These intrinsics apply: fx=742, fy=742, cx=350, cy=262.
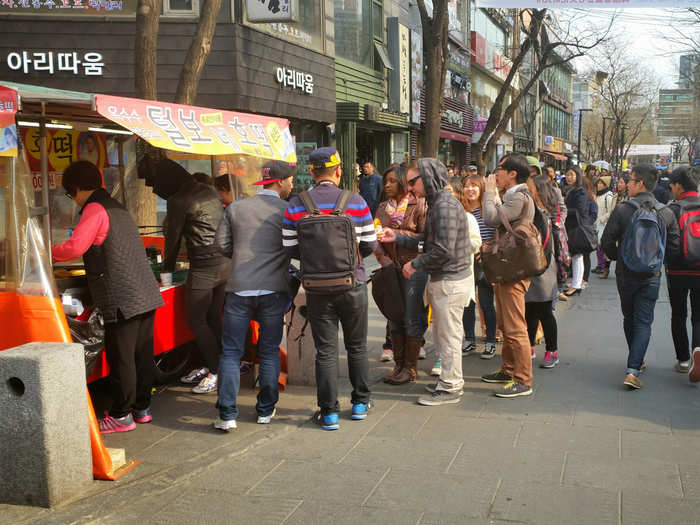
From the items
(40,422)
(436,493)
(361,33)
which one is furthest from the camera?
(361,33)

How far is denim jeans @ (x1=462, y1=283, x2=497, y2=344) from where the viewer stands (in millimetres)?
7520

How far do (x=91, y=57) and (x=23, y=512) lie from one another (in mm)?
11905

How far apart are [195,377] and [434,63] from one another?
9.28 meters

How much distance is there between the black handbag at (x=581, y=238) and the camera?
35.9 feet

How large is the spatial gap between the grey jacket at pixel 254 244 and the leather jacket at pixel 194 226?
0.75 metres

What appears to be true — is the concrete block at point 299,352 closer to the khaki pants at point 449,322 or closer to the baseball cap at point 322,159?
the khaki pants at point 449,322

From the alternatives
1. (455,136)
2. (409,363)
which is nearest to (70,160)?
(409,363)

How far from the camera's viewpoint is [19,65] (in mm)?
13938

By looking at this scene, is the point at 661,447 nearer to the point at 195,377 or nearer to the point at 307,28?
the point at 195,377

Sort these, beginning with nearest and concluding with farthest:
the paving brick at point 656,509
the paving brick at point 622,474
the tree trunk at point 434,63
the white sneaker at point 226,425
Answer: the paving brick at point 656,509 < the paving brick at point 622,474 < the white sneaker at point 226,425 < the tree trunk at point 434,63

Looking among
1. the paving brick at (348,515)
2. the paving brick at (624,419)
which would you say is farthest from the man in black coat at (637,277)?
the paving brick at (348,515)

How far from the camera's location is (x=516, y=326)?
19.6ft

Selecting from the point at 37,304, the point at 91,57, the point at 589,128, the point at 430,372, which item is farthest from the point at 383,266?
the point at 589,128

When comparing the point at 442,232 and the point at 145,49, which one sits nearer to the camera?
the point at 442,232
